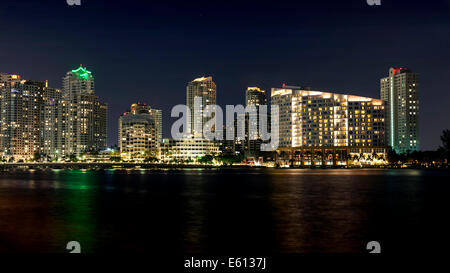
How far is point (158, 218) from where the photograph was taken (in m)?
39.0

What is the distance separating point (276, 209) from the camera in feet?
152

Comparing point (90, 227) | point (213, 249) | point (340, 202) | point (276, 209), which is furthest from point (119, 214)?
point (340, 202)

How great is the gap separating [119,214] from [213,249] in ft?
62.7

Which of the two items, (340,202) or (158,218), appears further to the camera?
(340,202)

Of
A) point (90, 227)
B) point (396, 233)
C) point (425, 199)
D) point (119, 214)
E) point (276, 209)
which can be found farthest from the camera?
point (425, 199)

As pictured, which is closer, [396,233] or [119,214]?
[396,233]
